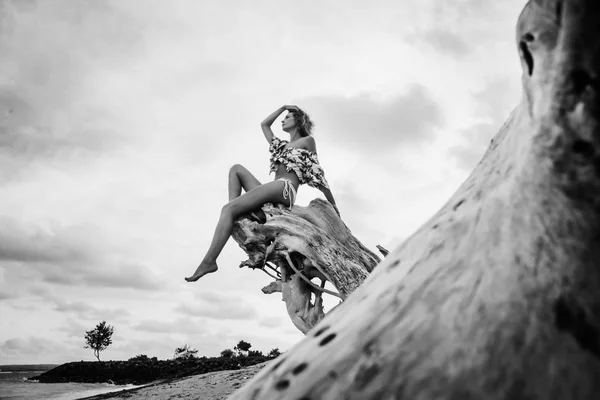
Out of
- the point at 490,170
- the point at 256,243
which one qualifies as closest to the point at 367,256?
the point at 256,243

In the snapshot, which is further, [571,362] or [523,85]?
[523,85]

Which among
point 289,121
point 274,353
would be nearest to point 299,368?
point 289,121

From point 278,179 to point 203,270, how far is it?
145 cm

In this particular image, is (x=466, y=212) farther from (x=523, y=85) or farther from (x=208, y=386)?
(x=208, y=386)

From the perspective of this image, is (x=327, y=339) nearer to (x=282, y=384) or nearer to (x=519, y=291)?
(x=282, y=384)

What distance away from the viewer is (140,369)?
2181 cm

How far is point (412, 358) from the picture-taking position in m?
0.91

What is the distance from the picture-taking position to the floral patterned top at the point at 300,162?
5.82 m

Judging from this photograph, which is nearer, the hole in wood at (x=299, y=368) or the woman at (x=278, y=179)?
the hole in wood at (x=299, y=368)

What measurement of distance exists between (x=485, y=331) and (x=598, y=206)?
356mm

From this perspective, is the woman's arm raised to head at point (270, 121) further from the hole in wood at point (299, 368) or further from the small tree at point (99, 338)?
the small tree at point (99, 338)

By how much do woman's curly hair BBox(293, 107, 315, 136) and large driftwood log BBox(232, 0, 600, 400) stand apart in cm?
544

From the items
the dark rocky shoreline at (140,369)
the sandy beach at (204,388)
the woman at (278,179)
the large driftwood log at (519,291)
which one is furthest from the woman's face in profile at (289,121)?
the dark rocky shoreline at (140,369)

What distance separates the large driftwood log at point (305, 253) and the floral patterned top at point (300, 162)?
33 cm
